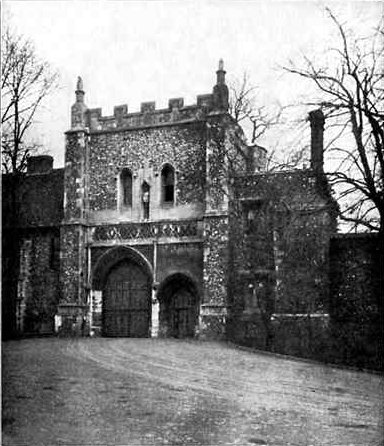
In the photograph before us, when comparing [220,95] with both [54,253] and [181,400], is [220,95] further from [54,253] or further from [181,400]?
[181,400]

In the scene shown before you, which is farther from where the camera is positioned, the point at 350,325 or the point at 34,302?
the point at 34,302

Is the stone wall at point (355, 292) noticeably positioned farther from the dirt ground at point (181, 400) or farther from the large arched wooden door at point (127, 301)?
the large arched wooden door at point (127, 301)

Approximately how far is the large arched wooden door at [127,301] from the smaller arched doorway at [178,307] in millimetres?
514

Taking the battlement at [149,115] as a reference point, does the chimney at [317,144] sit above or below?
below

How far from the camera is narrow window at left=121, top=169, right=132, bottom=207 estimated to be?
21.2 meters

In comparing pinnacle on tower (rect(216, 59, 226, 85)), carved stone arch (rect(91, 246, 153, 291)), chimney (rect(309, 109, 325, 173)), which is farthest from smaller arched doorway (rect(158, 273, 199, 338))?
pinnacle on tower (rect(216, 59, 226, 85))

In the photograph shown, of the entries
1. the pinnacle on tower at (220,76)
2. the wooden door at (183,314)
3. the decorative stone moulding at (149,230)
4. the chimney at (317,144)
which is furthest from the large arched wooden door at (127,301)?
the chimney at (317,144)

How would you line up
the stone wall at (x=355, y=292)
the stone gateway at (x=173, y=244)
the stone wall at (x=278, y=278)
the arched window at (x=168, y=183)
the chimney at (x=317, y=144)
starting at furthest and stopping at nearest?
the arched window at (x=168, y=183), the stone gateway at (x=173, y=244), the stone wall at (x=278, y=278), the stone wall at (x=355, y=292), the chimney at (x=317, y=144)

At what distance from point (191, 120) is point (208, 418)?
46.7 ft

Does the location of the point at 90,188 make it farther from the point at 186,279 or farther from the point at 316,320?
the point at 316,320

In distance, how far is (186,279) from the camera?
821 inches

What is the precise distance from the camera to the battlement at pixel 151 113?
69.1 ft

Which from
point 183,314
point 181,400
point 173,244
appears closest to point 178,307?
point 183,314

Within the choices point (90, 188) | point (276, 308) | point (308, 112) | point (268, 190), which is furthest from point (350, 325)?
point (90, 188)
